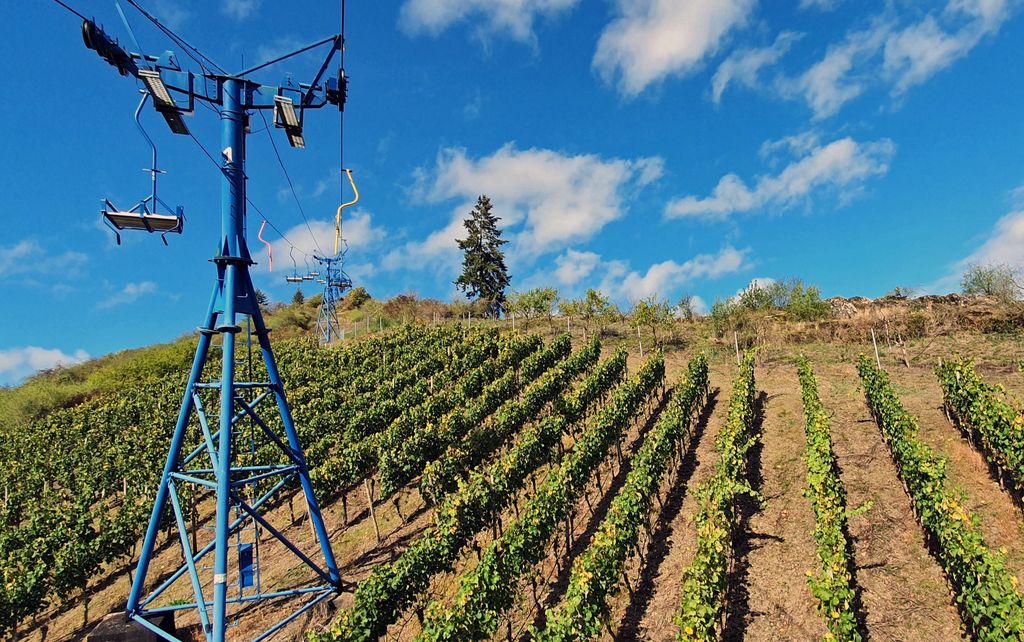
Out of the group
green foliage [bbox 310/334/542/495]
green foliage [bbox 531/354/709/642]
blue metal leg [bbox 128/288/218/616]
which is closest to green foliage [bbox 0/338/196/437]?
green foliage [bbox 310/334/542/495]

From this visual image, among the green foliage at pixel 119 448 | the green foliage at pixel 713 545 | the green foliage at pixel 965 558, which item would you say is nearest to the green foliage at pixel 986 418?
the green foliage at pixel 965 558

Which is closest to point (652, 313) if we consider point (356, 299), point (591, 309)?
point (591, 309)

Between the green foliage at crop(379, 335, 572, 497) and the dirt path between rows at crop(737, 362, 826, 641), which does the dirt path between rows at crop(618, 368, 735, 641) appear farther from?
the green foliage at crop(379, 335, 572, 497)

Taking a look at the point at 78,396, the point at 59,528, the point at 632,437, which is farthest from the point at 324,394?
the point at 78,396

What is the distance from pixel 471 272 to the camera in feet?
211

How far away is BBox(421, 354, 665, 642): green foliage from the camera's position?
9.68 metres

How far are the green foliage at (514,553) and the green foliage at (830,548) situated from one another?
18.8 feet

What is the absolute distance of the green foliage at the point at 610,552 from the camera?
31.0 feet

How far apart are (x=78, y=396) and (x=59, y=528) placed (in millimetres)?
37334

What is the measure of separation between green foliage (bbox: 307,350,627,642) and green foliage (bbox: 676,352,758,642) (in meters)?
5.32

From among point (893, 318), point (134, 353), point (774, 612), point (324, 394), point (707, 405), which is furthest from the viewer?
point (134, 353)

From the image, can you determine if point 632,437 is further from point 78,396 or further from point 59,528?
point 78,396

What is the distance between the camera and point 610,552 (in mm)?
11031

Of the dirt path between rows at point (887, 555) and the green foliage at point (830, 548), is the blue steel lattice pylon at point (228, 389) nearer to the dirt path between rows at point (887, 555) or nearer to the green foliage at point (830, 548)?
the green foliage at point (830, 548)
